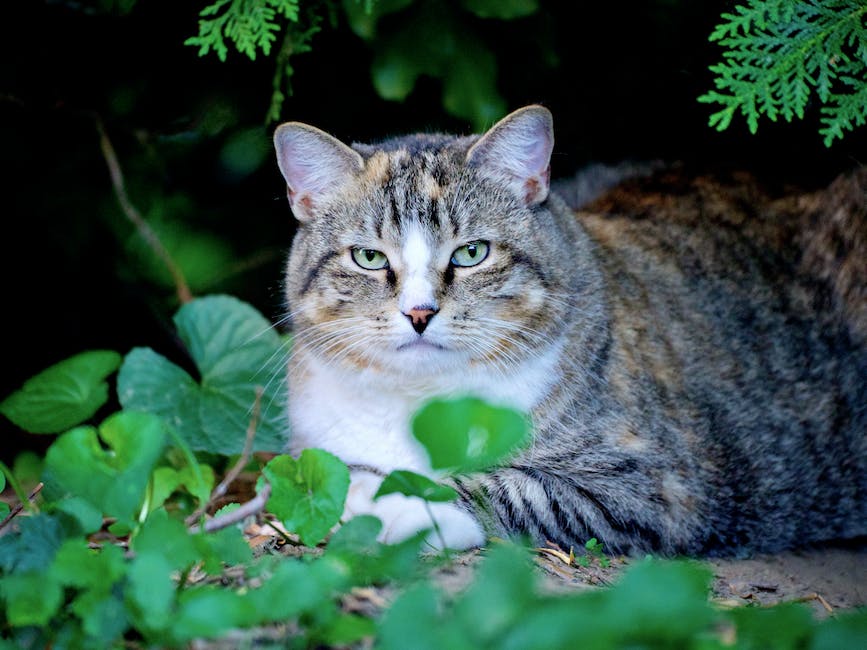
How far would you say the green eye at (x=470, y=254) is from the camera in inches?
110

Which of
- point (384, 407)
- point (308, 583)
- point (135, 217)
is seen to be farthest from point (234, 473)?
point (135, 217)

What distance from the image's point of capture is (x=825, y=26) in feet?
8.75

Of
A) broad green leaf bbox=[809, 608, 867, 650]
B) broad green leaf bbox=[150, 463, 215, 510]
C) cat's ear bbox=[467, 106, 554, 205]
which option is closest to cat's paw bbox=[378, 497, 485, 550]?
broad green leaf bbox=[150, 463, 215, 510]

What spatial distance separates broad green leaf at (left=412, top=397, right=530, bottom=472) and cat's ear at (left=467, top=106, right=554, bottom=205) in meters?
1.35

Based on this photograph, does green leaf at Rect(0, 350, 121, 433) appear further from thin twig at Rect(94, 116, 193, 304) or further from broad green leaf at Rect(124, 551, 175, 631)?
broad green leaf at Rect(124, 551, 175, 631)

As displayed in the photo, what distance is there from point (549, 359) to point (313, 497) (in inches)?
40.8

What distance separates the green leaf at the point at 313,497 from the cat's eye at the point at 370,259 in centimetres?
88

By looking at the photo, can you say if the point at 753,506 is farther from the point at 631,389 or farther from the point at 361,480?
the point at 361,480

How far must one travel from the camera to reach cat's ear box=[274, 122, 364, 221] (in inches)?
114

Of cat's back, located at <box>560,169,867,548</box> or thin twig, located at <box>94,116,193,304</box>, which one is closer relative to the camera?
cat's back, located at <box>560,169,867,548</box>

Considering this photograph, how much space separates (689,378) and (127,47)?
9.46 feet

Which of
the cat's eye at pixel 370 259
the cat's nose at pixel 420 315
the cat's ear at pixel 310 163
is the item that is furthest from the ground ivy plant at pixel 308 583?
the cat's ear at pixel 310 163

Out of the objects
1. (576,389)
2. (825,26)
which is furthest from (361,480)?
(825,26)

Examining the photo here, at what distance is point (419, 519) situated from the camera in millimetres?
2547
